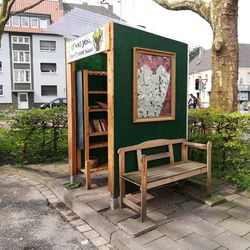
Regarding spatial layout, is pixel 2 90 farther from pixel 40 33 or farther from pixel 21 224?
pixel 21 224

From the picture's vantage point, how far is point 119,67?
3.92 m

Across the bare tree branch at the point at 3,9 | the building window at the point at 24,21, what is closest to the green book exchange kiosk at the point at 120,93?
the bare tree branch at the point at 3,9

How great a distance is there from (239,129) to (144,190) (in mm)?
2383

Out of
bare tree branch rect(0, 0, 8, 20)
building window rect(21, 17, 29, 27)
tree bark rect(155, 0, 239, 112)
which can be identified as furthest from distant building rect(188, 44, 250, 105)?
bare tree branch rect(0, 0, 8, 20)

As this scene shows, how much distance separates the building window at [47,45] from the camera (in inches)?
1406

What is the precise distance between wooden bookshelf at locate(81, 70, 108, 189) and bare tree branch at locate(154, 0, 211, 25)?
4058mm

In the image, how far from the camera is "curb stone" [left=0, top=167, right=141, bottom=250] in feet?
10.6

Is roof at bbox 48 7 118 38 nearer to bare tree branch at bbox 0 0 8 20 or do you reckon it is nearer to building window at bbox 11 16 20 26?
bare tree branch at bbox 0 0 8 20

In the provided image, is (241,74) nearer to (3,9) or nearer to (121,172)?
(3,9)

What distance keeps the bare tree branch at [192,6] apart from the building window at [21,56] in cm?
2968

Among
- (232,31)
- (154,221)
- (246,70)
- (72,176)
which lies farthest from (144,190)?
(246,70)

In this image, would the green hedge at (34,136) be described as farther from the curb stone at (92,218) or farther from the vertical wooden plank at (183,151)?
the vertical wooden plank at (183,151)

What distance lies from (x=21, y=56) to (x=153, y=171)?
3503 centimetres

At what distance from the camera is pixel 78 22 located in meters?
5.04
